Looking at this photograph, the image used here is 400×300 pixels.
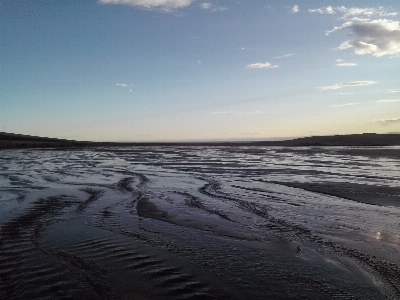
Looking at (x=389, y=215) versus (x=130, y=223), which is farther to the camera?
(x=389, y=215)

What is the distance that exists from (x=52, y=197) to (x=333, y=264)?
1133cm

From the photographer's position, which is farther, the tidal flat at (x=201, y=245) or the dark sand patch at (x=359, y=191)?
the dark sand patch at (x=359, y=191)

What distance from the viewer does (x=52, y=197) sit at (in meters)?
13.0

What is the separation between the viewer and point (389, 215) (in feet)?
32.3

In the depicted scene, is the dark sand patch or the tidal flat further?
the dark sand patch

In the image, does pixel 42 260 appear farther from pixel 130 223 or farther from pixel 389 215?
pixel 389 215

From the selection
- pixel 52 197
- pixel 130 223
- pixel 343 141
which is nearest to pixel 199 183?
pixel 52 197

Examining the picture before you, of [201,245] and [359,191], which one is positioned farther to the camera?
[359,191]

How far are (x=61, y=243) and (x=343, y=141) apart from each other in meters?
72.2

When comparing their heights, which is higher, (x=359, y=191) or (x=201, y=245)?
(x=359, y=191)

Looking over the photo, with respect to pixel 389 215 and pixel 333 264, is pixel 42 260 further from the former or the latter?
pixel 389 215

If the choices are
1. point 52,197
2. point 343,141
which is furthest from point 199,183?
point 343,141

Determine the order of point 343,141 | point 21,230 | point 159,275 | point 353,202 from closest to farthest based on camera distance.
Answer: point 159,275 → point 21,230 → point 353,202 → point 343,141

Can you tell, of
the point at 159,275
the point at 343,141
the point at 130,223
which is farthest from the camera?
the point at 343,141
